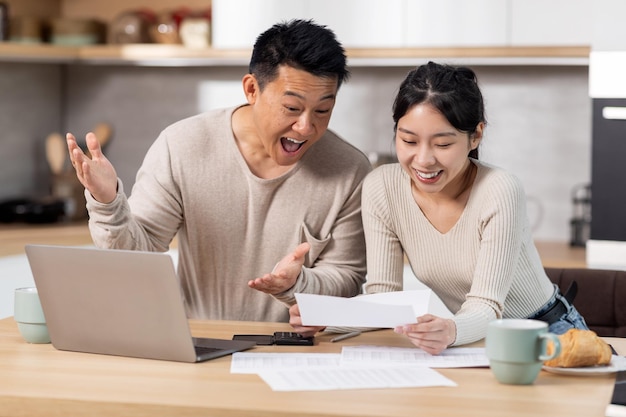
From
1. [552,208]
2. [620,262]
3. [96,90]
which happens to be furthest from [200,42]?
[620,262]

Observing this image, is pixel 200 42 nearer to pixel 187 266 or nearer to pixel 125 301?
pixel 187 266

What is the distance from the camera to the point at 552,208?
404cm

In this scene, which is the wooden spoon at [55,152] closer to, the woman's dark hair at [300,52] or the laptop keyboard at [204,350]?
the woman's dark hair at [300,52]

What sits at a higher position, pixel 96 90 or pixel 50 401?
pixel 96 90

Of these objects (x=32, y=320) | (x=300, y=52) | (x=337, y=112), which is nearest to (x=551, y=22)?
(x=337, y=112)

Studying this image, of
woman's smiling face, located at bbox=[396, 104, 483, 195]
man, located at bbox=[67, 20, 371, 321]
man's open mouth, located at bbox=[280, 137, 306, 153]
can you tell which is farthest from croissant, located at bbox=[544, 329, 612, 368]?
man's open mouth, located at bbox=[280, 137, 306, 153]

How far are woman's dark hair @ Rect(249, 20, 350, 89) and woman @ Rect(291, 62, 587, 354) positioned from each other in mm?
190

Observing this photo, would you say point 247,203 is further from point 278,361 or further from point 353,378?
point 353,378

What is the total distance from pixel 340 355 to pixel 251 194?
27.7 inches

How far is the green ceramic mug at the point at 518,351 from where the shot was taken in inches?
59.2

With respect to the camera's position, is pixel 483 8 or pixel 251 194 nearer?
pixel 251 194

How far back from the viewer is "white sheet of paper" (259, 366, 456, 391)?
4.96 ft

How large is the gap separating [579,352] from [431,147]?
0.56 metres

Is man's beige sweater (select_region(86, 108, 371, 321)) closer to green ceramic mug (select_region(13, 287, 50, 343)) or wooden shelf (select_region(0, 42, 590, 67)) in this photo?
green ceramic mug (select_region(13, 287, 50, 343))
